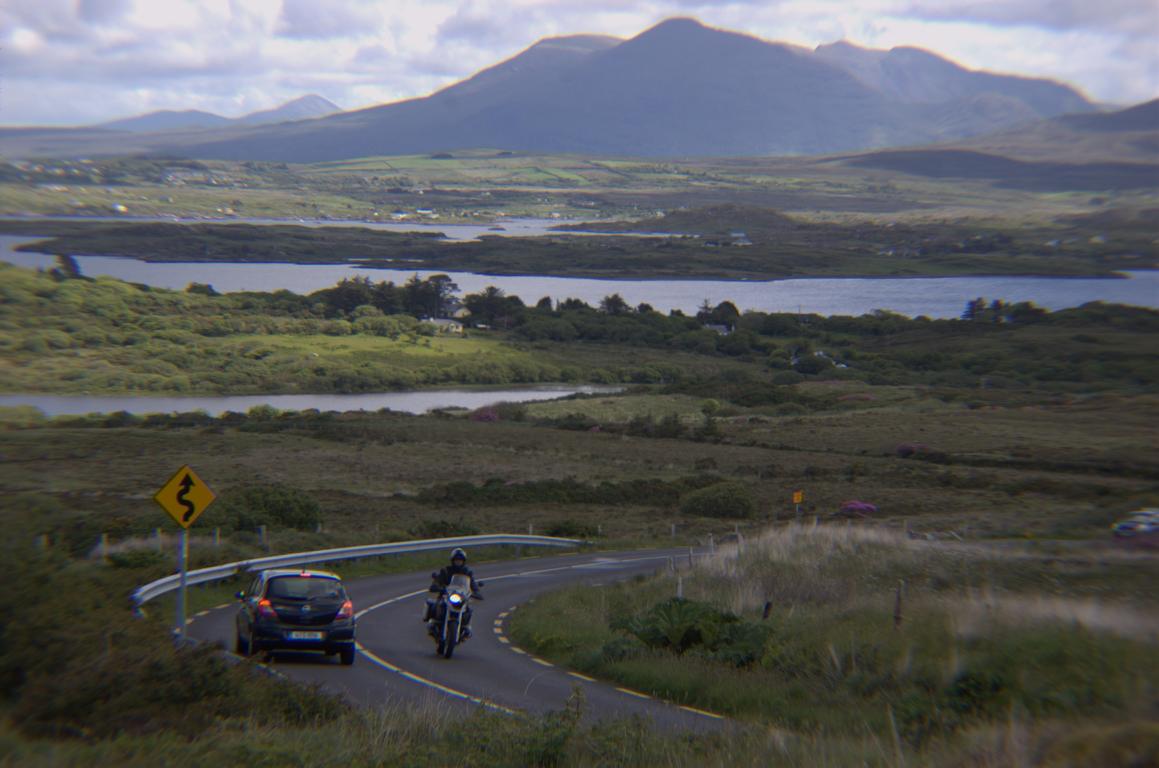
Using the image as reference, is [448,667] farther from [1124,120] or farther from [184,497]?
[1124,120]

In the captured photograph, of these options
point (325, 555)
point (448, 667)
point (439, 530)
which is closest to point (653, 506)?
point (439, 530)

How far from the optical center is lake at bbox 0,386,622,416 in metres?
61.8

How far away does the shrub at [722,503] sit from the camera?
35594 mm

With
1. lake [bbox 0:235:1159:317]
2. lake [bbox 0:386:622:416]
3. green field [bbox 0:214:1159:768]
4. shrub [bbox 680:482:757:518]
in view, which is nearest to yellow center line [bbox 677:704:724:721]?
green field [bbox 0:214:1159:768]

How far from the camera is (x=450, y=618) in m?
13.4

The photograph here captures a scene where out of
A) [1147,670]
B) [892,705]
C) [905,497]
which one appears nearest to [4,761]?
[892,705]

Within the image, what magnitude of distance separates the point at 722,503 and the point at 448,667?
77.7 ft

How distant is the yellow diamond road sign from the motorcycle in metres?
3.00

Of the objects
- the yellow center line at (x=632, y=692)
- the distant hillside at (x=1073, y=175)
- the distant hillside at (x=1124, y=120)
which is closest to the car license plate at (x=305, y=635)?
the yellow center line at (x=632, y=692)

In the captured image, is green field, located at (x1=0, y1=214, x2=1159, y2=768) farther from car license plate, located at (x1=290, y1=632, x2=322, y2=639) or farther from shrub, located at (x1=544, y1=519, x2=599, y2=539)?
car license plate, located at (x1=290, y1=632, x2=322, y2=639)

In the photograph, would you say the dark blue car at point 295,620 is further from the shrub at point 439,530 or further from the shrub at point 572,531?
the shrub at point 572,531

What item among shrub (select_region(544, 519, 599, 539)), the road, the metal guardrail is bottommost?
shrub (select_region(544, 519, 599, 539))

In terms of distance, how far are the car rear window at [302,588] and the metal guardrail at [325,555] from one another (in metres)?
1.56

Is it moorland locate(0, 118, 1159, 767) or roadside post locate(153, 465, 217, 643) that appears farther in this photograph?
roadside post locate(153, 465, 217, 643)
